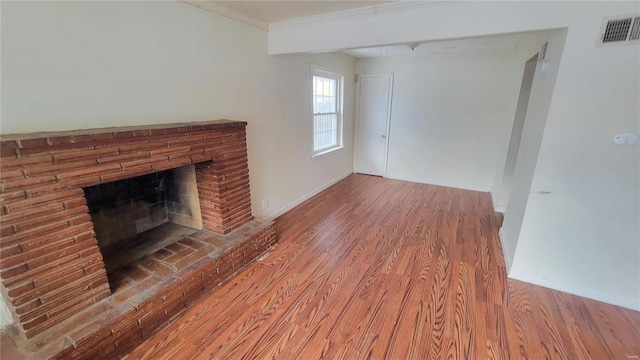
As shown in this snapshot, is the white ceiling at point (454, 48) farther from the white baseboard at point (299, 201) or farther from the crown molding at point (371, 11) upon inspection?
the white baseboard at point (299, 201)

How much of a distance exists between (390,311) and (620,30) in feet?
8.00

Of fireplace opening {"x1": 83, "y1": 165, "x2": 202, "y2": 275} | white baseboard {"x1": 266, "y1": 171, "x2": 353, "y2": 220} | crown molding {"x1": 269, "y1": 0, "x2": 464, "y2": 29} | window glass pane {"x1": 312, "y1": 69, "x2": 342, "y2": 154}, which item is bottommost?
white baseboard {"x1": 266, "y1": 171, "x2": 353, "y2": 220}

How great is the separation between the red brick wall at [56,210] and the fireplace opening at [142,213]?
49 centimetres

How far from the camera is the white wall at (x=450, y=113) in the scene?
4332mm

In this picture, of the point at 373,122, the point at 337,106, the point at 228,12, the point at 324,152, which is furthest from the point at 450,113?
the point at 228,12

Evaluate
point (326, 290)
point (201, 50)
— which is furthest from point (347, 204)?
point (201, 50)

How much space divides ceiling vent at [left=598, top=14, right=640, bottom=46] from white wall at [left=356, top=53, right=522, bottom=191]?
7.88 feet

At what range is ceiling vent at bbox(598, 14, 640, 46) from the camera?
1716mm

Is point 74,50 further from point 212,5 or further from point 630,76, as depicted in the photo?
point 630,76

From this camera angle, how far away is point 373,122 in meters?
5.51

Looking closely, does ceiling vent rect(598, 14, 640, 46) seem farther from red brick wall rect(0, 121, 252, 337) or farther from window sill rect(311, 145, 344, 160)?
window sill rect(311, 145, 344, 160)

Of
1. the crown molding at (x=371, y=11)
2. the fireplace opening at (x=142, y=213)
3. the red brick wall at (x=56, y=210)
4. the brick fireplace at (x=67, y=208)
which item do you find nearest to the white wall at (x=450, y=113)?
the crown molding at (x=371, y=11)

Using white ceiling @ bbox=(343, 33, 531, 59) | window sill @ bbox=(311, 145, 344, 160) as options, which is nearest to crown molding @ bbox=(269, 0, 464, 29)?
white ceiling @ bbox=(343, 33, 531, 59)

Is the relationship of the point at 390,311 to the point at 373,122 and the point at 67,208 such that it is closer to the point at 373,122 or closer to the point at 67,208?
the point at 67,208
